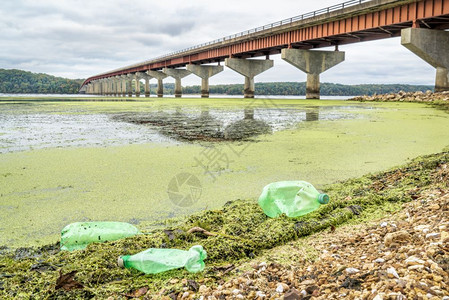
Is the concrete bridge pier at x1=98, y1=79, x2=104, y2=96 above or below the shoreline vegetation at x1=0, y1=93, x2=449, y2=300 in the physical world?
above

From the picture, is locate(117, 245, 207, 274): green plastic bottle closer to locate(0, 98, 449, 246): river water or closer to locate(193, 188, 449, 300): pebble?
locate(193, 188, 449, 300): pebble

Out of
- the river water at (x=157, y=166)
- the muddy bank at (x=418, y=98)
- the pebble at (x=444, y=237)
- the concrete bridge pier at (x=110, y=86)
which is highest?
the concrete bridge pier at (x=110, y=86)

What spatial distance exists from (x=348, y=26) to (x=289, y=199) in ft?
78.4

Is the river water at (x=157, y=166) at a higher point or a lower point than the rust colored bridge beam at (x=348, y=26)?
lower

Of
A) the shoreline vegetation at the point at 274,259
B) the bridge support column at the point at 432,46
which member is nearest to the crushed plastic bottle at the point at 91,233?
the shoreline vegetation at the point at 274,259

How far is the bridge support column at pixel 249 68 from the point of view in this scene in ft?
126

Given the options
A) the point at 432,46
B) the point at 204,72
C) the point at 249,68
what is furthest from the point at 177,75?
the point at 432,46

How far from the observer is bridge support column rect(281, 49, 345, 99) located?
2983 cm

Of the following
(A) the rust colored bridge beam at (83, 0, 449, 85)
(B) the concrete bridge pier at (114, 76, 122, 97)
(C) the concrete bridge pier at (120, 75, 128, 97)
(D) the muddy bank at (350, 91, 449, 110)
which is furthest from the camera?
(B) the concrete bridge pier at (114, 76, 122, 97)

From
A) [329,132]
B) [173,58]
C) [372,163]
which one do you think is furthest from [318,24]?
[173,58]

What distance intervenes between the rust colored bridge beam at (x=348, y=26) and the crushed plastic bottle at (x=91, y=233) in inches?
827

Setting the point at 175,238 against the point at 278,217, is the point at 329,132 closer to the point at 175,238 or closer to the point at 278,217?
the point at 278,217

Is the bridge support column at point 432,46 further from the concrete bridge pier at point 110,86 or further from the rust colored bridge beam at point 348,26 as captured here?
the concrete bridge pier at point 110,86

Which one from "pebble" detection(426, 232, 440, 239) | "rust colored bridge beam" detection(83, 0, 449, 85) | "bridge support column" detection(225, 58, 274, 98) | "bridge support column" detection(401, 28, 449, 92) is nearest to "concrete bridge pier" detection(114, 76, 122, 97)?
"rust colored bridge beam" detection(83, 0, 449, 85)
